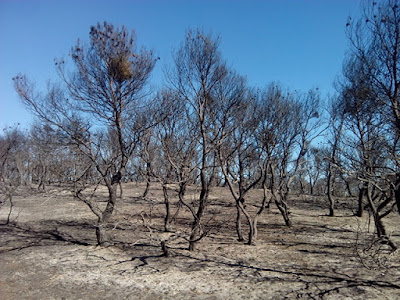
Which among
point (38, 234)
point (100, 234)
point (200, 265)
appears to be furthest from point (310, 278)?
point (38, 234)

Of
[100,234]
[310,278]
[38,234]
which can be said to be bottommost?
[38,234]

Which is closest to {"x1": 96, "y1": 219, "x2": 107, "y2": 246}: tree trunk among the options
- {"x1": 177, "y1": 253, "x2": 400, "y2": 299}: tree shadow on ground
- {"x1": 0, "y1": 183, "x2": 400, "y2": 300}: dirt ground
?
{"x1": 0, "y1": 183, "x2": 400, "y2": 300}: dirt ground

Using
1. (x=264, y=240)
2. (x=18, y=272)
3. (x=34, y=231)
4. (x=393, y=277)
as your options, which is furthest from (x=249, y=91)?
(x=34, y=231)

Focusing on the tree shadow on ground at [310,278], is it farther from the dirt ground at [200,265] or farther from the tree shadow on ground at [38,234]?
the tree shadow on ground at [38,234]

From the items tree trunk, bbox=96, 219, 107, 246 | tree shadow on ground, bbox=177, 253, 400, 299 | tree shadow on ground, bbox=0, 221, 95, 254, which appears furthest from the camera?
tree shadow on ground, bbox=0, 221, 95, 254

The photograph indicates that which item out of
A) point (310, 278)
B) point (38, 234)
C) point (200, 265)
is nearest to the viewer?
point (310, 278)

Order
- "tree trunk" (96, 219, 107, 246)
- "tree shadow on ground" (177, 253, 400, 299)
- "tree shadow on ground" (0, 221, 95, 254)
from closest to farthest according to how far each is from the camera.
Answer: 1. "tree shadow on ground" (177, 253, 400, 299)
2. "tree trunk" (96, 219, 107, 246)
3. "tree shadow on ground" (0, 221, 95, 254)

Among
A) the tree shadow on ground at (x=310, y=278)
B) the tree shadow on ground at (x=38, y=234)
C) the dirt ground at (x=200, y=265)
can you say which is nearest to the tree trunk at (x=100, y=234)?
the dirt ground at (x=200, y=265)

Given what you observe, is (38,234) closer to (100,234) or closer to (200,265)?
(100,234)

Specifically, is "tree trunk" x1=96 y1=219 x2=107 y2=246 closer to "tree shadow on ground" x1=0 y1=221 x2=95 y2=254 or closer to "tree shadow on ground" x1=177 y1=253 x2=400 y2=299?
"tree shadow on ground" x1=0 y1=221 x2=95 y2=254

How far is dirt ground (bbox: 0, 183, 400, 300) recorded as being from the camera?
5.33 m

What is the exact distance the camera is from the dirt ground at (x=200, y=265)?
5.33 m

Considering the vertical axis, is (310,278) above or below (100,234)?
below

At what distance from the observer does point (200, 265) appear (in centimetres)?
673
